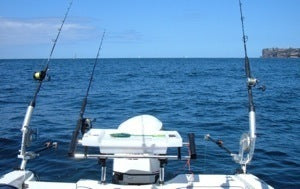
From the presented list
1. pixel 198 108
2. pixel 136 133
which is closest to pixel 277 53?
pixel 198 108

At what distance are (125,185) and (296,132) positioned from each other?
8.33 meters

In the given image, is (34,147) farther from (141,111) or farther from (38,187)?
(141,111)

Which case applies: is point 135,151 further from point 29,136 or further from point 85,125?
point 29,136

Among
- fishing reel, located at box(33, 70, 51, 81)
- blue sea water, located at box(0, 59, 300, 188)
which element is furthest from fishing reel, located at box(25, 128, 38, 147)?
blue sea water, located at box(0, 59, 300, 188)

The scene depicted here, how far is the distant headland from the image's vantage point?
171 meters

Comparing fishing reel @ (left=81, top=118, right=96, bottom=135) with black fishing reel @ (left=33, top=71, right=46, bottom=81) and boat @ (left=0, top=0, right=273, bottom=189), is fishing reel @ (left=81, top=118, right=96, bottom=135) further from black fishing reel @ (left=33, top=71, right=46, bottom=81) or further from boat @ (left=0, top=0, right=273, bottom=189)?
black fishing reel @ (left=33, top=71, right=46, bottom=81)

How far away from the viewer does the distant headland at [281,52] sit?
17065 centimetres

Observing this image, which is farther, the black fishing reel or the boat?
the black fishing reel

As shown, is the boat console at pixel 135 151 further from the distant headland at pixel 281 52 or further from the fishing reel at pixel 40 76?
the distant headland at pixel 281 52

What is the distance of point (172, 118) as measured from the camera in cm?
1345

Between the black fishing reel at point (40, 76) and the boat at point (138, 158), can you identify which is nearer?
the boat at point (138, 158)

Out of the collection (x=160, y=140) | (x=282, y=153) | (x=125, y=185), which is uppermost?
(x=160, y=140)

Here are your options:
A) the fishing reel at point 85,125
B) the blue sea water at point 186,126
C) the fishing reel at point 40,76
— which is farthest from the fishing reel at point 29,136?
the blue sea water at point 186,126

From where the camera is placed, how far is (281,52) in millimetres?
180500
